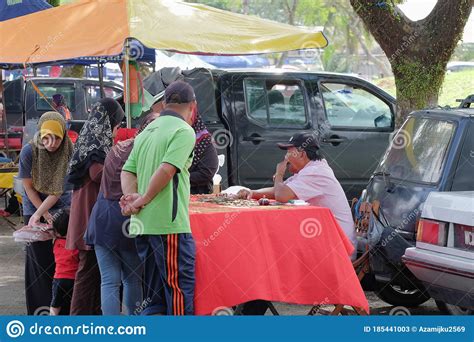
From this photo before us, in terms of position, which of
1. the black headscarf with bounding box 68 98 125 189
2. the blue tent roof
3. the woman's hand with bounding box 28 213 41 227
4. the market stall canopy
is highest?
the blue tent roof

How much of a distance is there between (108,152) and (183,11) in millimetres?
3299

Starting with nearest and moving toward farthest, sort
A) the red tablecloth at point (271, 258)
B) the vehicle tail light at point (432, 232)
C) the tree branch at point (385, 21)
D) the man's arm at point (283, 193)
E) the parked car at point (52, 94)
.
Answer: the red tablecloth at point (271, 258) < the vehicle tail light at point (432, 232) < the man's arm at point (283, 193) < the tree branch at point (385, 21) < the parked car at point (52, 94)

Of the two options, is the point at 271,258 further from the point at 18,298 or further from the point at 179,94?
the point at 18,298

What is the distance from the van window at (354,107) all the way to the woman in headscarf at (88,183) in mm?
5370

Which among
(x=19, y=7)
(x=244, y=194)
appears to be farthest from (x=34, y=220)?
(x=19, y=7)

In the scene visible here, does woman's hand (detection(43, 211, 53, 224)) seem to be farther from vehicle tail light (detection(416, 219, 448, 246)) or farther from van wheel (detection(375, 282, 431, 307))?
van wheel (detection(375, 282, 431, 307))

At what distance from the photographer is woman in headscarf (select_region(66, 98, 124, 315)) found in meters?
6.37

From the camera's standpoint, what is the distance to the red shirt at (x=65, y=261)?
22.4 feet

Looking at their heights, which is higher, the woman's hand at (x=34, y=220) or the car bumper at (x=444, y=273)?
the woman's hand at (x=34, y=220)

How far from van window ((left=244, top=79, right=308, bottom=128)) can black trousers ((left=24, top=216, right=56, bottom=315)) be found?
4.49 m

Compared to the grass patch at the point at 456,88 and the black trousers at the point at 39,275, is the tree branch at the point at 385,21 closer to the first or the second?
the black trousers at the point at 39,275

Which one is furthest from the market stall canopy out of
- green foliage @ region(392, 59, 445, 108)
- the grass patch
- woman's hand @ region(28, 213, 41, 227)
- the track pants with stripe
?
the grass patch

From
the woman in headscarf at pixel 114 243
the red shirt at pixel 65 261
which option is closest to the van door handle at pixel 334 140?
the red shirt at pixel 65 261

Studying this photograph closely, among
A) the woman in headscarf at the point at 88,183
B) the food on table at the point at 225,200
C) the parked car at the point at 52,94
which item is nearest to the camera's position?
the woman in headscarf at the point at 88,183
